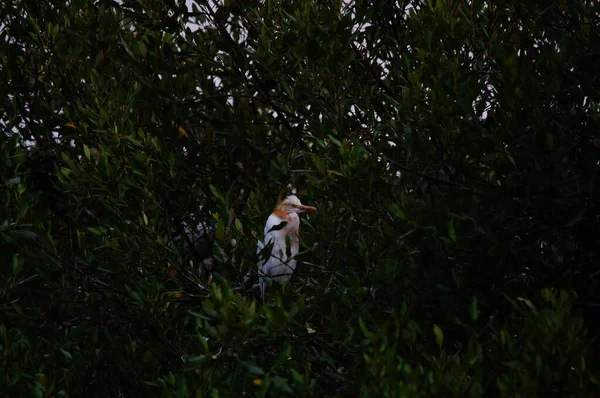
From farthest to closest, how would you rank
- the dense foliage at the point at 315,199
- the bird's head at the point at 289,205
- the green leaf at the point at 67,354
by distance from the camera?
the bird's head at the point at 289,205, the green leaf at the point at 67,354, the dense foliage at the point at 315,199

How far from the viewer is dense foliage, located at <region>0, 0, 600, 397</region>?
4051 millimetres

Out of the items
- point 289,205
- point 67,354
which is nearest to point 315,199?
point 289,205

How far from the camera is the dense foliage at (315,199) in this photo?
13.3ft

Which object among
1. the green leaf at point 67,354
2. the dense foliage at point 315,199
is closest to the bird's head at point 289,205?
the dense foliage at point 315,199

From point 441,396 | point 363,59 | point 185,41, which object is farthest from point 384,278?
point 185,41

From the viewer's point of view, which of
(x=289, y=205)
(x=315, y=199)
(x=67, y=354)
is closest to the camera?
(x=67, y=354)

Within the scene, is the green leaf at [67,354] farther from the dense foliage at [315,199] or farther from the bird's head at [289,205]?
the bird's head at [289,205]

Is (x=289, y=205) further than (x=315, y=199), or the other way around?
(x=289, y=205)

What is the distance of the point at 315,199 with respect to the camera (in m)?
5.24

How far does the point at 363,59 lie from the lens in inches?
227

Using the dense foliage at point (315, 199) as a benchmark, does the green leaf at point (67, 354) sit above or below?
below

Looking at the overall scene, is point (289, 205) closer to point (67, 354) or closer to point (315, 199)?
point (315, 199)

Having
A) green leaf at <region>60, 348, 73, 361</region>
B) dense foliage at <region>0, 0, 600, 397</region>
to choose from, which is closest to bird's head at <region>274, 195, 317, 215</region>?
dense foliage at <region>0, 0, 600, 397</region>

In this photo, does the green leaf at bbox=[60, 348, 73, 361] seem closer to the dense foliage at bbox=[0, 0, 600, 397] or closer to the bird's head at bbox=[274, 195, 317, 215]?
the dense foliage at bbox=[0, 0, 600, 397]
